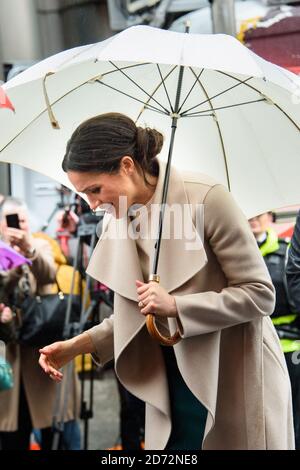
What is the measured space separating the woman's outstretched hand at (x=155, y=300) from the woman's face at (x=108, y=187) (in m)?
0.26

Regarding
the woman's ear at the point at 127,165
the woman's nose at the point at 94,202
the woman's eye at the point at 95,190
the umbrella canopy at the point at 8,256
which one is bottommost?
the umbrella canopy at the point at 8,256

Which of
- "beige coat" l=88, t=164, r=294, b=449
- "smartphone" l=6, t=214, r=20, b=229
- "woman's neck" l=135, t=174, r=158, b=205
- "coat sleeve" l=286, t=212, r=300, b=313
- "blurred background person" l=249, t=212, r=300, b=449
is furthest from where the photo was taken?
"smartphone" l=6, t=214, r=20, b=229

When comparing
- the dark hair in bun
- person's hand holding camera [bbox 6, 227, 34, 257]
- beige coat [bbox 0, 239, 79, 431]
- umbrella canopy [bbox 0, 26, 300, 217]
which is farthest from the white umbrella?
beige coat [bbox 0, 239, 79, 431]

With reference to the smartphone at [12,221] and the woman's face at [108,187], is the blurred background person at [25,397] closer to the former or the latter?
the smartphone at [12,221]

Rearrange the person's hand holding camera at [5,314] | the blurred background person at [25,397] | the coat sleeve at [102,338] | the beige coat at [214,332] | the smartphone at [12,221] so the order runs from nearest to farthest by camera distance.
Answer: the beige coat at [214,332] < the coat sleeve at [102,338] < the smartphone at [12,221] < the person's hand holding camera at [5,314] < the blurred background person at [25,397]

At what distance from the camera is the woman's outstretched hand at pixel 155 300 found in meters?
2.21

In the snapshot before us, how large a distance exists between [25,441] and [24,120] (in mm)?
2168

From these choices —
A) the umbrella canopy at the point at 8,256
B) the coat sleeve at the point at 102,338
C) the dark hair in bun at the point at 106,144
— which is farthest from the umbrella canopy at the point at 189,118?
the coat sleeve at the point at 102,338

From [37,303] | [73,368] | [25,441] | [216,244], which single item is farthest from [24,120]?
[25,441]

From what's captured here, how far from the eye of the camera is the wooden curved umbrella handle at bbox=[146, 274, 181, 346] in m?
2.24

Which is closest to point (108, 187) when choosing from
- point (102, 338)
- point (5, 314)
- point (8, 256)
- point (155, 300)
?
point (155, 300)

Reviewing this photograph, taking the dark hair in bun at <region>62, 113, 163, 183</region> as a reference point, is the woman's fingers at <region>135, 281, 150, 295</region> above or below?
below

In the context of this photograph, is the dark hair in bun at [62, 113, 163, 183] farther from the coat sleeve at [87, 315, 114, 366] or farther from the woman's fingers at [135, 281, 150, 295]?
the coat sleeve at [87, 315, 114, 366]

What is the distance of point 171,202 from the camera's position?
2.43 m
